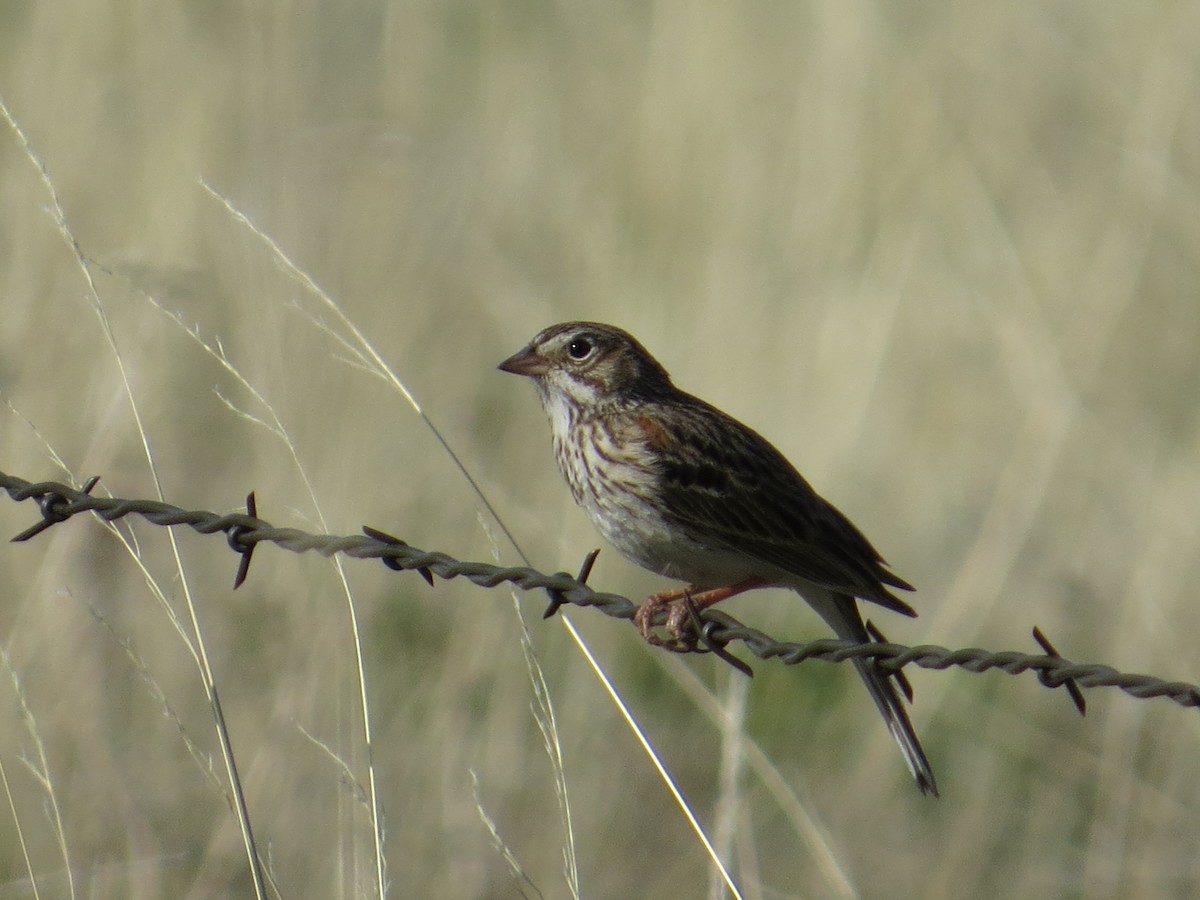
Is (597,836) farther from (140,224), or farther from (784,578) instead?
(140,224)

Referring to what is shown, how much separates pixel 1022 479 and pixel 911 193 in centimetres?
194

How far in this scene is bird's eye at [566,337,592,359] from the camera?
5949mm

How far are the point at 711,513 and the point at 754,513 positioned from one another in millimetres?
130

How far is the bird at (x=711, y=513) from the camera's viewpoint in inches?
209

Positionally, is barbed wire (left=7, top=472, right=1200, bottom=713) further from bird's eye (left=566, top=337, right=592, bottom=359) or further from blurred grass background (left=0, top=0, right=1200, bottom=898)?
bird's eye (left=566, top=337, right=592, bottom=359)

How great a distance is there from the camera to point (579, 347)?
5.96 metres

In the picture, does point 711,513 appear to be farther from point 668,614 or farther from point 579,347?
point 579,347

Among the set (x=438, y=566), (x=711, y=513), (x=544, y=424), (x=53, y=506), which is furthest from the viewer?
(x=544, y=424)

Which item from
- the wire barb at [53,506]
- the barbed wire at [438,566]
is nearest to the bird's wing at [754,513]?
the barbed wire at [438,566]

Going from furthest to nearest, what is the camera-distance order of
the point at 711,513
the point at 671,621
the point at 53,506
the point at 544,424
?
the point at 544,424 < the point at 711,513 < the point at 671,621 < the point at 53,506

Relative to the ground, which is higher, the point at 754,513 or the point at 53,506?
the point at 53,506

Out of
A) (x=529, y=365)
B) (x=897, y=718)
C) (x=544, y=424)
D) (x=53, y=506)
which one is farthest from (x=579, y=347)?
(x=544, y=424)

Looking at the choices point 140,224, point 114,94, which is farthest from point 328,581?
point 114,94

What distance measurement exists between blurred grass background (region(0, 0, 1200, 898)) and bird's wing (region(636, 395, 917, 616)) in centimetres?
70
